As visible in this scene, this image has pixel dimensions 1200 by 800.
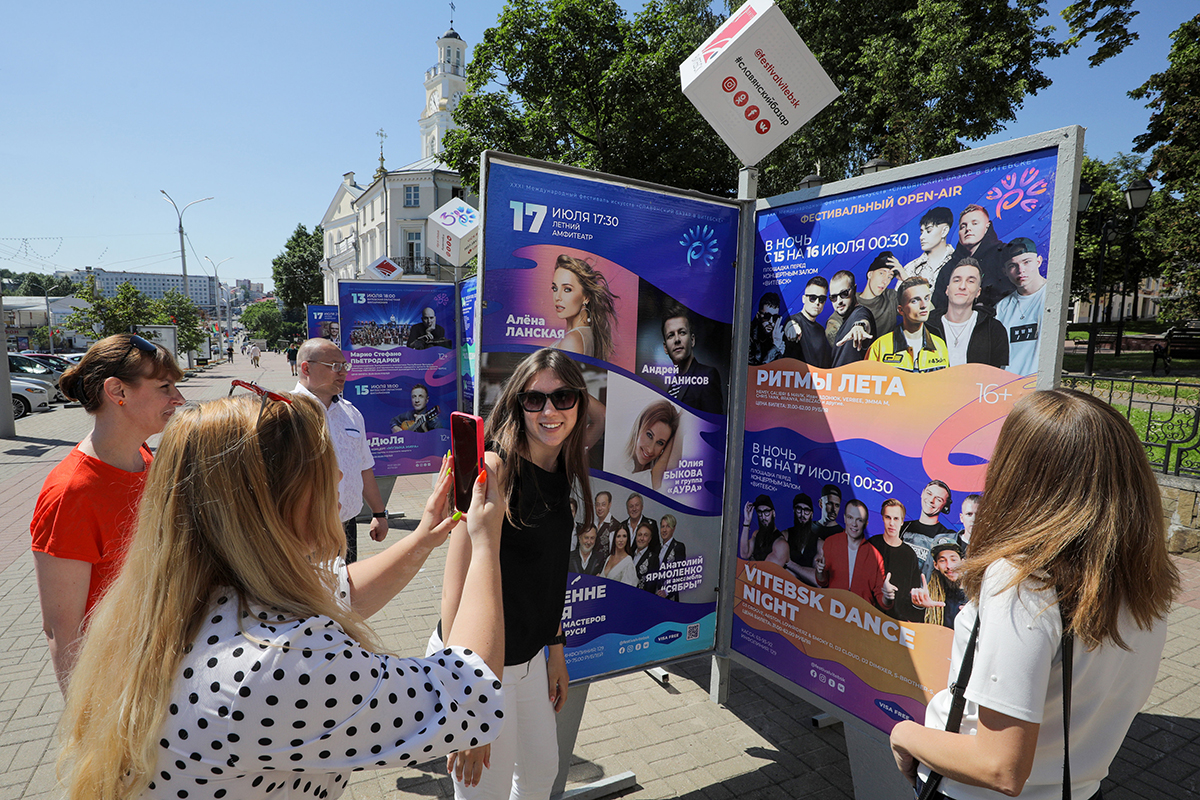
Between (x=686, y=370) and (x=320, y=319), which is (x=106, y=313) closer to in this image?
(x=320, y=319)

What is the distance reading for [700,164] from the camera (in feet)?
69.9

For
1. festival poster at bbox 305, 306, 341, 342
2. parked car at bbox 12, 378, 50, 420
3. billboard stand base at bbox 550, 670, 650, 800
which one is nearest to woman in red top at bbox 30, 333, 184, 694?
billboard stand base at bbox 550, 670, 650, 800

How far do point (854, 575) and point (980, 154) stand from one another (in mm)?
1655

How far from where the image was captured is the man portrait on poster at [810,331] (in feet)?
8.89

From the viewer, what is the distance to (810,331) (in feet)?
9.11

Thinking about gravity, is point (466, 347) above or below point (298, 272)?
below

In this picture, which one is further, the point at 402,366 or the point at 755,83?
the point at 402,366

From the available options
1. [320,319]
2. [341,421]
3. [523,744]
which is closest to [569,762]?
[523,744]

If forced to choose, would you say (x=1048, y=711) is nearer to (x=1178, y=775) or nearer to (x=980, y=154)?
(x=980, y=154)

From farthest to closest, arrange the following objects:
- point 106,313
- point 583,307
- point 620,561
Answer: point 106,313 → point 620,561 → point 583,307

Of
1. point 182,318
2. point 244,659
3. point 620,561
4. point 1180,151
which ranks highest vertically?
point 1180,151

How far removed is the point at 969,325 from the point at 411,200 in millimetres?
55153

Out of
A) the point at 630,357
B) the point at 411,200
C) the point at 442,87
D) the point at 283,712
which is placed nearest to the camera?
the point at 283,712

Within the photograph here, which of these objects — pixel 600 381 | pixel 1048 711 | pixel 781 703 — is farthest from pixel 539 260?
pixel 781 703
